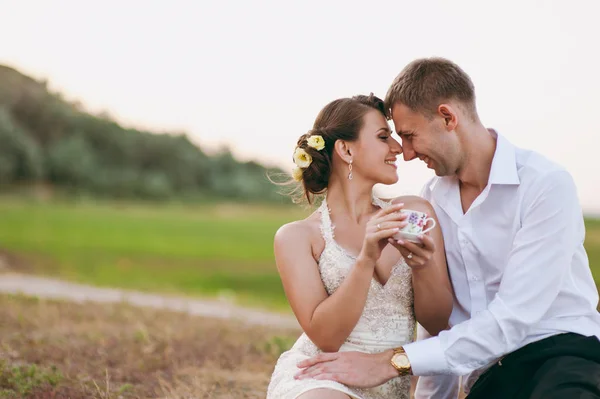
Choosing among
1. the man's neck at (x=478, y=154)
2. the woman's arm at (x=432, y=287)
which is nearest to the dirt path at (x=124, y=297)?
the woman's arm at (x=432, y=287)

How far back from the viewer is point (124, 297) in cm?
1195

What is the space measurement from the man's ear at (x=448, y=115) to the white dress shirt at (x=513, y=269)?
30cm

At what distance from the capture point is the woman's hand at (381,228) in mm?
3393

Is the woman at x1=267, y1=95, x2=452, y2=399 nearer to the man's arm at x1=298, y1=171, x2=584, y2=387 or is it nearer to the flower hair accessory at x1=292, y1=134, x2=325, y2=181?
the flower hair accessory at x1=292, y1=134, x2=325, y2=181

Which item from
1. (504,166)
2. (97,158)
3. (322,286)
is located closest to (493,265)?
(504,166)

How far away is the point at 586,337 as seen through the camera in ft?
11.8

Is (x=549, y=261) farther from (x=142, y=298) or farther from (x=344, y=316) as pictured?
(x=142, y=298)

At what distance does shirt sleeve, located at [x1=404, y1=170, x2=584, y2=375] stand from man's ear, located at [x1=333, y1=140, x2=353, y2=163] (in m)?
1.17

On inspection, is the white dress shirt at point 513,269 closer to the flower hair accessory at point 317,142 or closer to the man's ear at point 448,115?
the man's ear at point 448,115

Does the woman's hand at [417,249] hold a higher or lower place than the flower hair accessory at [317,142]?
lower

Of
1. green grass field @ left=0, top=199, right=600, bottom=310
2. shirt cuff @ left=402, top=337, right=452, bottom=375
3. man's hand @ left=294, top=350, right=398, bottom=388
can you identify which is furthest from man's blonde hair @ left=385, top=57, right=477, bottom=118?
green grass field @ left=0, top=199, right=600, bottom=310

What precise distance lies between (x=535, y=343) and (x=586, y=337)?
0.87 feet

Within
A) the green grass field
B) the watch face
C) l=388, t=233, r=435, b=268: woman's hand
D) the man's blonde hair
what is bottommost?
the green grass field

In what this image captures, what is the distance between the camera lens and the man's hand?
12.0ft
